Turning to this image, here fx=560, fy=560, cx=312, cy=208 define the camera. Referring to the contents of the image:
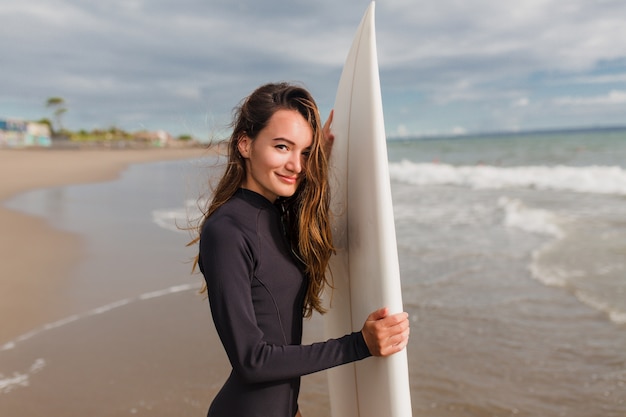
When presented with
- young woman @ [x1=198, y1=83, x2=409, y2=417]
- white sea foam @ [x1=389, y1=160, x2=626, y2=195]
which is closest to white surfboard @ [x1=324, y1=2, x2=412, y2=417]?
young woman @ [x1=198, y1=83, x2=409, y2=417]

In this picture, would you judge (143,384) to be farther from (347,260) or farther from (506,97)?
(506,97)

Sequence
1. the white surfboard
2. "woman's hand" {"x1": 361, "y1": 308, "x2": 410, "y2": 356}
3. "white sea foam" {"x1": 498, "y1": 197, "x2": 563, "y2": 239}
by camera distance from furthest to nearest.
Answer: "white sea foam" {"x1": 498, "y1": 197, "x2": 563, "y2": 239}
the white surfboard
"woman's hand" {"x1": 361, "y1": 308, "x2": 410, "y2": 356}

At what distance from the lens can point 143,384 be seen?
3039 mm

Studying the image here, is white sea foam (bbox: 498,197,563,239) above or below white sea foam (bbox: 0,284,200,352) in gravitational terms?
above

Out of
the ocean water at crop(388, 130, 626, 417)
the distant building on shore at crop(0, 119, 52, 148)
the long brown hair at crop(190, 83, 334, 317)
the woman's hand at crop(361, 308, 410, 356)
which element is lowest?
the ocean water at crop(388, 130, 626, 417)

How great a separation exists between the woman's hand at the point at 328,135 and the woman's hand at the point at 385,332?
0.56 metres

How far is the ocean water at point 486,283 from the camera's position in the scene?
2.95m

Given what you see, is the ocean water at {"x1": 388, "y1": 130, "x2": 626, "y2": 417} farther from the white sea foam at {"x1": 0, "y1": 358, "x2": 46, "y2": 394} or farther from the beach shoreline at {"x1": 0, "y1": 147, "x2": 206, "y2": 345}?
the white sea foam at {"x1": 0, "y1": 358, "x2": 46, "y2": 394}

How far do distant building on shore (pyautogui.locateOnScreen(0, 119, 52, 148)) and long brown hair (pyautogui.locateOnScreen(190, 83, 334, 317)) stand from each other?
52403mm

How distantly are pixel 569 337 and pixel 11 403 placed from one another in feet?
10.8

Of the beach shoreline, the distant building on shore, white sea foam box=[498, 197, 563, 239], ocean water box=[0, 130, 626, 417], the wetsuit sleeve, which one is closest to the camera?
the wetsuit sleeve

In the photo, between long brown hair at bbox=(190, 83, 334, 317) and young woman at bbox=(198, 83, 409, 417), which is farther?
long brown hair at bbox=(190, 83, 334, 317)

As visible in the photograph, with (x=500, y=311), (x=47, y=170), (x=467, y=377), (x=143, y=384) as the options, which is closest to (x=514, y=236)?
(x=500, y=311)

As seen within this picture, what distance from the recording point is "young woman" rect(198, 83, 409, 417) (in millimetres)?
1226
